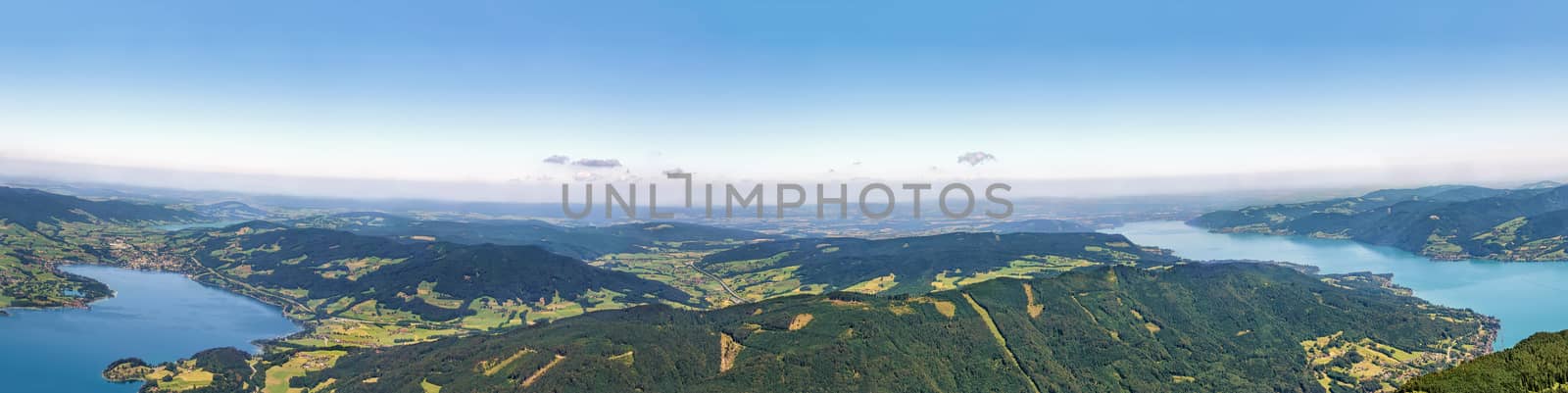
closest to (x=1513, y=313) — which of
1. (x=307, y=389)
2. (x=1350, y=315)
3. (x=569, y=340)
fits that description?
(x=1350, y=315)

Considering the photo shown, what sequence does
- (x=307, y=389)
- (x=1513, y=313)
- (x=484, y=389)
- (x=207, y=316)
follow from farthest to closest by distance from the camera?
(x=207, y=316) < (x=1513, y=313) < (x=307, y=389) < (x=484, y=389)

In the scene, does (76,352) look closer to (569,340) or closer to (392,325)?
(392,325)

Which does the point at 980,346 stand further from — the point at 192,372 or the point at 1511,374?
the point at 192,372

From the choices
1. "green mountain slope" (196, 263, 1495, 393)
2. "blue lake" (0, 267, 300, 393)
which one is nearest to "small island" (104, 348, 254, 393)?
"blue lake" (0, 267, 300, 393)

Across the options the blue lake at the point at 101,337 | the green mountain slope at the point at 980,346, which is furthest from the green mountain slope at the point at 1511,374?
the blue lake at the point at 101,337

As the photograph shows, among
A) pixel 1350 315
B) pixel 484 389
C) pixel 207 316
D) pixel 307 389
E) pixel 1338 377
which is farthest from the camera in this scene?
pixel 207 316

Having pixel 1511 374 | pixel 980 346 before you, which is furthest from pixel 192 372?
pixel 1511 374

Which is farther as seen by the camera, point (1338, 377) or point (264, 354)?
point (264, 354)
